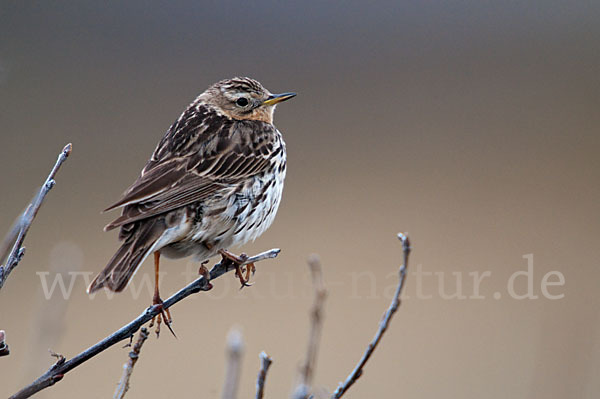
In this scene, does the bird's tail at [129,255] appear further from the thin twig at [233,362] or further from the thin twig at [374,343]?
the thin twig at [233,362]

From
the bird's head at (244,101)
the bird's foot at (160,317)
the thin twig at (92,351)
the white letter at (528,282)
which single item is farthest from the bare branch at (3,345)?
the white letter at (528,282)

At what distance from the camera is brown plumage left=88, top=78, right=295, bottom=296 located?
4.27 meters

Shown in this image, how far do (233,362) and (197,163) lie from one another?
299 cm

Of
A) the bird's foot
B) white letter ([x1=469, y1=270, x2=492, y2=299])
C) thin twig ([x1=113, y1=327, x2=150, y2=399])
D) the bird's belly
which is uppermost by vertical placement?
white letter ([x1=469, y1=270, x2=492, y2=299])

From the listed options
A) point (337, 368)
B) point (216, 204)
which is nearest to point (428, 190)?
point (337, 368)

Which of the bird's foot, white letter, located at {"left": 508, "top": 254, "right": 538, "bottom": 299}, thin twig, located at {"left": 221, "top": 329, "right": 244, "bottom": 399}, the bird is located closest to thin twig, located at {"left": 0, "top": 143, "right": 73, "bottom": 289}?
the bird's foot

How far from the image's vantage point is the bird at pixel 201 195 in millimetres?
4246

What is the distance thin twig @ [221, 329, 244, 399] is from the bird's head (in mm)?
3723

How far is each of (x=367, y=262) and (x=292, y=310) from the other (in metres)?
1.43

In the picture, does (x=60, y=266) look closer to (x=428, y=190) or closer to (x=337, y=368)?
(x=337, y=368)

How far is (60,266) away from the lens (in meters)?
2.68

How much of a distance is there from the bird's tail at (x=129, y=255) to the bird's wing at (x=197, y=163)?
3.7 inches

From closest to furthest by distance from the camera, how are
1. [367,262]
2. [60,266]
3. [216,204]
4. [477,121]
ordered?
[60,266] < [216,204] < [367,262] < [477,121]

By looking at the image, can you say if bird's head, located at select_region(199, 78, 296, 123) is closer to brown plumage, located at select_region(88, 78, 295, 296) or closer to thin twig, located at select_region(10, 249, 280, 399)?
brown plumage, located at select_region(88, 78, 295, 296)
